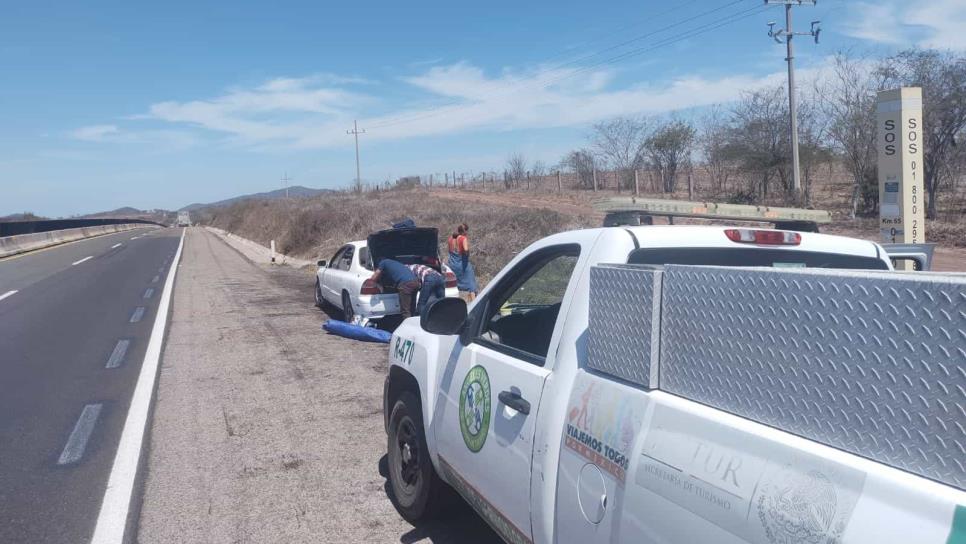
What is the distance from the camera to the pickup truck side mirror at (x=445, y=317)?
430cm

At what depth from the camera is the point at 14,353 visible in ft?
36.2

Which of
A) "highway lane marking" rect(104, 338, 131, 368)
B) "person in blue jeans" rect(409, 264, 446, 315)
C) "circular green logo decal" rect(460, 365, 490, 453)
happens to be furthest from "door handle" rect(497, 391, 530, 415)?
"person in blue jeans" rect(409, 264, 446, 315)

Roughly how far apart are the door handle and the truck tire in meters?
1.30

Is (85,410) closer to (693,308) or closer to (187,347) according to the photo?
(187,347)

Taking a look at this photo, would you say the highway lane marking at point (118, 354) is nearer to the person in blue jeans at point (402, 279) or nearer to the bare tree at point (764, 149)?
the person in blue jeans at point (402, 279)

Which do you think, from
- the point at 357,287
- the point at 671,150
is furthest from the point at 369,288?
the point at 671,150

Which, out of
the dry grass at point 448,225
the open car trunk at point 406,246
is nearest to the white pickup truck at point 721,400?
the open car trunk at point 406,246

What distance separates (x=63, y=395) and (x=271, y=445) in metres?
3.41

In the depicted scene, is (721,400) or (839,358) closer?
(839,358)

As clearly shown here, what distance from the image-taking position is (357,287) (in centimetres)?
1261

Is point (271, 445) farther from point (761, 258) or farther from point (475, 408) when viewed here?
point (761, 258)

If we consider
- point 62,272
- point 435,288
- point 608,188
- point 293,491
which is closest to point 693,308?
point 293,491

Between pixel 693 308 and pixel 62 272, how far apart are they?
27.0 meters

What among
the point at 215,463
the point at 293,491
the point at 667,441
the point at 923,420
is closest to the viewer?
the point at 923,420
